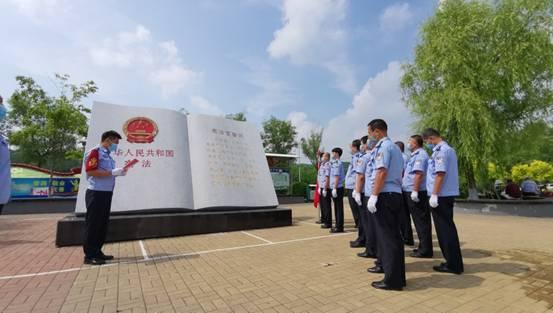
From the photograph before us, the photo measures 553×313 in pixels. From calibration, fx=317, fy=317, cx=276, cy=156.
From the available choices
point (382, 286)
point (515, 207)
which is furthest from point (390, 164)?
point (515, 207)

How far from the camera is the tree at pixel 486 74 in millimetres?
11570

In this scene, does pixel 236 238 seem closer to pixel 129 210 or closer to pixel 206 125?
pixel 129 210

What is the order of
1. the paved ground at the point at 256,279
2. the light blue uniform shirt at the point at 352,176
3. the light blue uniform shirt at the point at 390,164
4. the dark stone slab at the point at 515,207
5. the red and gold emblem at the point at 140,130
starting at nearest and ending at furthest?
the paved ground at the point at 256,279
the light blue uniform shirt at the point at 390,164
the light blue uniform shirt at the point at 352,176
the red and gold emblem at the point at 140,130
the dark stone slab at the point at 515,207

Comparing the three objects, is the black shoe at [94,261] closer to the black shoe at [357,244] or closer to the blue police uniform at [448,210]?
the black shoe at [357,244]

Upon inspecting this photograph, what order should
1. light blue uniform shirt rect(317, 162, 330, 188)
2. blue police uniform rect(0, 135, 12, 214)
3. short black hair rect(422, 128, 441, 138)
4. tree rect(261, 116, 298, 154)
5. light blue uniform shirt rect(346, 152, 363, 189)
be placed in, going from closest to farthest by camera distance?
blue police uniform rect(0, 135, 12, 214), short black hair rect(422, 128, 441, 138), light blue uniform shirt rect(346, 152, 363, 189), light blue uniform shirt rect(317, 162, 330, 188), tree rect(261, 116, 298, 154)

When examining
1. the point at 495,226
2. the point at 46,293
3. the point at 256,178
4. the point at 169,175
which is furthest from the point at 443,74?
the point at 46,293

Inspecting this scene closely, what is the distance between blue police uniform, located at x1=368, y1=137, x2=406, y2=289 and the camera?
3.37 m

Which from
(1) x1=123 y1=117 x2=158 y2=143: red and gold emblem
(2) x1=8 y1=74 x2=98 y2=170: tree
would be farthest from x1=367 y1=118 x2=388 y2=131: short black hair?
(2) x1=8 y1=74 x2=98 y2=170: tree

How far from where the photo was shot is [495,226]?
27.4 feet

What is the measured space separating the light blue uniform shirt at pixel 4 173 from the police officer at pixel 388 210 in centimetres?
358

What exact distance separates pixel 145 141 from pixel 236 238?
116 inches

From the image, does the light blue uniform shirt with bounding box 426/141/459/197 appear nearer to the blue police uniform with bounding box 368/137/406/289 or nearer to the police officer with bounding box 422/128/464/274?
the police officer with bounding box 422/128/464/274

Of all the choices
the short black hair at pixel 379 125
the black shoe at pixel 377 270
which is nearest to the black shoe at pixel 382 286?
the black shoe at pixel 377 270

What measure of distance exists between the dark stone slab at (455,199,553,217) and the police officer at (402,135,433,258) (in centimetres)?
822
